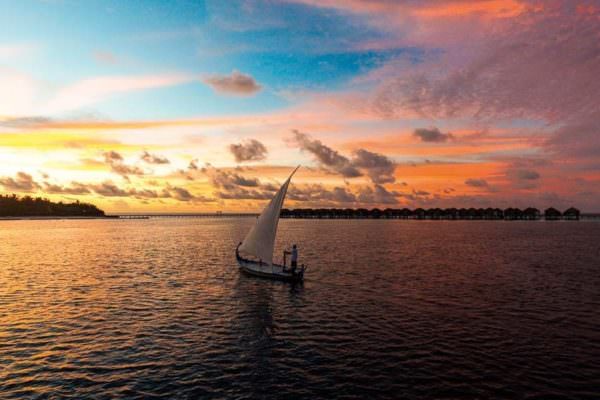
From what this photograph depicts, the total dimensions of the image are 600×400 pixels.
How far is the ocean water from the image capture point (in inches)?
781

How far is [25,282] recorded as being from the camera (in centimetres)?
4816

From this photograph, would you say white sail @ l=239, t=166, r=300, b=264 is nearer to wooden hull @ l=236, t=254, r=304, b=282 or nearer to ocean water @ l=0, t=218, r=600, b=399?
wooden hull @ l=236, t=254, r=304, b=282

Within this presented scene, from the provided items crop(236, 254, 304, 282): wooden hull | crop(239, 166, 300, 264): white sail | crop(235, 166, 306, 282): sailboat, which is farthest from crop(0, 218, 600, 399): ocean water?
crop(239, 166, 300, 264): white sail

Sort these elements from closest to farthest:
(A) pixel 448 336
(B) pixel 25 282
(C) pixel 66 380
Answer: (C) pixel 66 380, (A) pixel 448 336, (B) pixel 25 282

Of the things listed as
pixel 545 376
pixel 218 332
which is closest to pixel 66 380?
pixel 218 332

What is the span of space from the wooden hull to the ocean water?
113 centimetres

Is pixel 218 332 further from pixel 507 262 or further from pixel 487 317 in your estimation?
pixel 507 262

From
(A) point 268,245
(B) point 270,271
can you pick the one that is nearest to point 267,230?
(A) point 268,245

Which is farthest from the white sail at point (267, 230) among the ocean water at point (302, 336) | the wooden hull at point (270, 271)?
the ocean water at point (302, 336)

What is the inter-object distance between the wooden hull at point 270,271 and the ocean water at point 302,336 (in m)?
1.13

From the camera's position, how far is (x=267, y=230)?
4709 centimetres

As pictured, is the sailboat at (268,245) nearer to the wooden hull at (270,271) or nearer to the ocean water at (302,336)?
the wooden hull at (270,271)

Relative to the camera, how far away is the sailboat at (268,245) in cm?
4584

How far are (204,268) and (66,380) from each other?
4018cm
